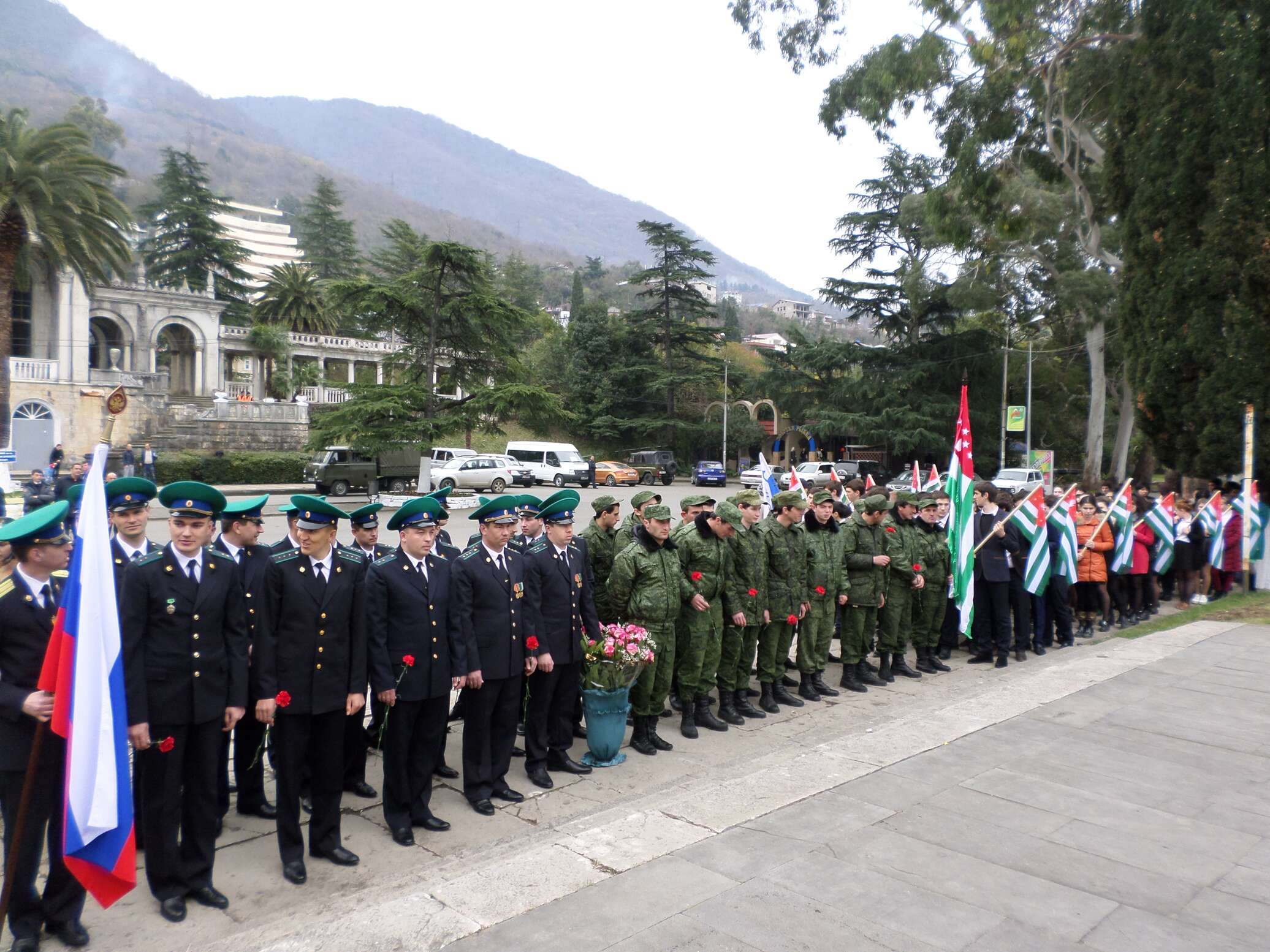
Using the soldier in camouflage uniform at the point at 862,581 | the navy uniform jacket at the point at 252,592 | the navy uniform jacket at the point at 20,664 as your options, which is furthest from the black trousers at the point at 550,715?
the soldier in camouflage uniform at the point at 862,581

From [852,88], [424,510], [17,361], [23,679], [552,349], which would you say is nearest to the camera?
[23,679]

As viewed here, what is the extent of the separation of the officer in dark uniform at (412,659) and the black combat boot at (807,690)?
416 cm

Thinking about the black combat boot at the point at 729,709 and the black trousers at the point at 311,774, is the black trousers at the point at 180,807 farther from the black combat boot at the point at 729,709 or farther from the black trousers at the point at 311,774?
the black combat boot at the point at 729,709

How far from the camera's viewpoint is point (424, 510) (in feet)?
17.8

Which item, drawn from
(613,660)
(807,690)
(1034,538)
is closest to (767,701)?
(807,690)

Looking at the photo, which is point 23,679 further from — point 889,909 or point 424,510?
point 889,909

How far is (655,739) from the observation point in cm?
689

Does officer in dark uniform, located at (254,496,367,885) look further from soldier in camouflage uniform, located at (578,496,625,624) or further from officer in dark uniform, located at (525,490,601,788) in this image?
soldier in camouflage uniform, located at (578,496,625,624)

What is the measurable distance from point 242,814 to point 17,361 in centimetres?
3829

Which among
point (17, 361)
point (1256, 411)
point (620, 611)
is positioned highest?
point (17, 361)

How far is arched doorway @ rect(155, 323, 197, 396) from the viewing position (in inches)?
1973

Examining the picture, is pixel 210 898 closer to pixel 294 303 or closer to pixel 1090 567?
pixel 1090 567

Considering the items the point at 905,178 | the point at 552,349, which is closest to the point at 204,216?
the point at 552,349

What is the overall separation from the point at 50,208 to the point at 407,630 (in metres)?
29.7
